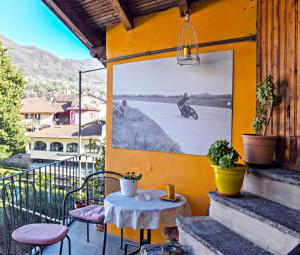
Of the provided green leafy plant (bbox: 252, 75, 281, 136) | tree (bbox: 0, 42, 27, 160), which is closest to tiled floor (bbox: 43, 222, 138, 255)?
green leafy plant (bbox: 252, 75, 281, 136)

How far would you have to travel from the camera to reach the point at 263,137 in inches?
82.4

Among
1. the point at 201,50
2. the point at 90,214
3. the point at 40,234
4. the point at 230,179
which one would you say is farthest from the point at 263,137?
the point at 40,234

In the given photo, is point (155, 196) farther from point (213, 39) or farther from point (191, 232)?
point (213, 39)

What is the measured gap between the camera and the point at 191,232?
1724 millimetres

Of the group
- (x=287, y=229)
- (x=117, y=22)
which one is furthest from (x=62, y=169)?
(x=287, y=229)

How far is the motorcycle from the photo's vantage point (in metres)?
2.91

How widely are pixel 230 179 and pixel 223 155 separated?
175 mm

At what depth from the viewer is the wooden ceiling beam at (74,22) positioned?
3174 mm

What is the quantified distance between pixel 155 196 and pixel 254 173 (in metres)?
1.09

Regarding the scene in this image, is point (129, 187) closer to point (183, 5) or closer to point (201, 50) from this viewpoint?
point (201, 50)

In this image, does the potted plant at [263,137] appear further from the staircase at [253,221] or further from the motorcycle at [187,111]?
the motorcycle at [187,111]

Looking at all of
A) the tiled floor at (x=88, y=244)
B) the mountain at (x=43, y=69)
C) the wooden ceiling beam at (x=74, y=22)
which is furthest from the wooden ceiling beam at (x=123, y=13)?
the mountain at (x=43, y=69)

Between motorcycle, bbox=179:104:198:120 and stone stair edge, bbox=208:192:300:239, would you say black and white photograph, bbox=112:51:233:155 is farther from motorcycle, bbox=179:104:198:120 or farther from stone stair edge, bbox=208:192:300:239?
stone stair edge, bbox=208:192:300:239

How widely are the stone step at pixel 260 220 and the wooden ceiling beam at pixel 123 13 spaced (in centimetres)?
231
